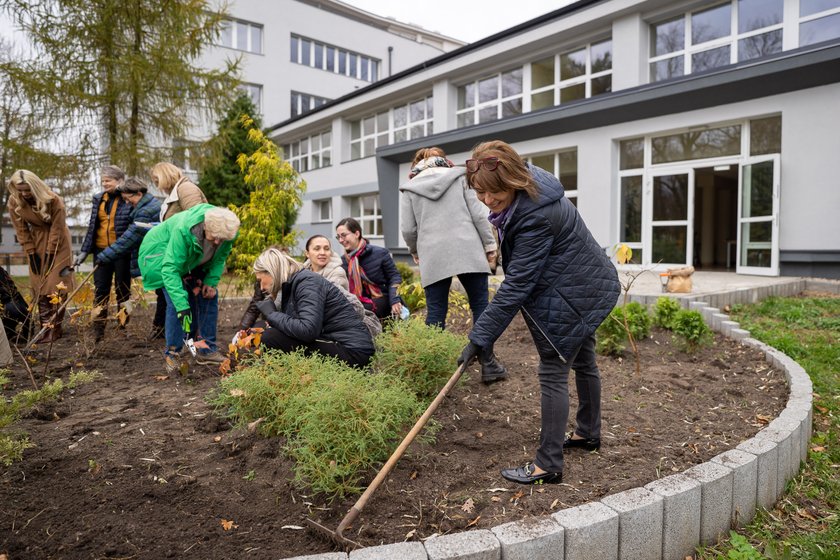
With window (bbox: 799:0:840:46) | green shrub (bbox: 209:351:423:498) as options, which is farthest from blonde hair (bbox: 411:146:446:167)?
window (bbox: 799:0:840:46)

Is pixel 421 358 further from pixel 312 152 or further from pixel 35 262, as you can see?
pixel 312 152

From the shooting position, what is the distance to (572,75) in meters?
13.8

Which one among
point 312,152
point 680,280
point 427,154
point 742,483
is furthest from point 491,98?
point 742,483

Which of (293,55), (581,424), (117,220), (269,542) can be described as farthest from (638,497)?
(293,55)

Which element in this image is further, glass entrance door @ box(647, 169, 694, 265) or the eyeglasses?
glass entrance door @ box(647, 169, 694, 265)

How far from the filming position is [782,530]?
2492 mm

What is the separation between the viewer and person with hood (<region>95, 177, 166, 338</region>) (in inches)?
205

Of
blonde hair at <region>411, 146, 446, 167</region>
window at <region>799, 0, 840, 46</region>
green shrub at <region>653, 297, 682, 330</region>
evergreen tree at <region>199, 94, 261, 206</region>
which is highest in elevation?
window at <region>799, 0, 840, 46</region>

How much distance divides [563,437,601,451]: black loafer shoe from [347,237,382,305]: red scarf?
250cm

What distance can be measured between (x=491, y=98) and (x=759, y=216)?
822cm

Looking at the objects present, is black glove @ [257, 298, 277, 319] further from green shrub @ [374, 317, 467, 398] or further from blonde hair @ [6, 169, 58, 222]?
blonde hair @ [6, 169, 58, 222]

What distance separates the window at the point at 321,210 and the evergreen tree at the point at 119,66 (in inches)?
506

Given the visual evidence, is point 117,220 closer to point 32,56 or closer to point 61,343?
point 61,343

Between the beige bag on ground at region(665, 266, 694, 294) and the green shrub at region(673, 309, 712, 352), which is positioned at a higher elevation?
the beige bag on ground at region(665, 266, 694, 294)
